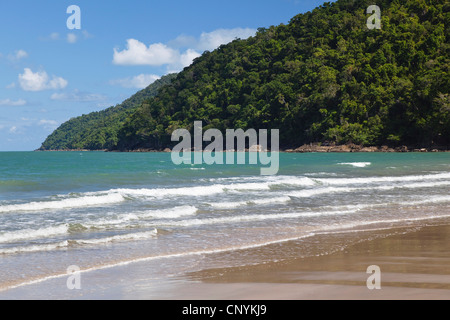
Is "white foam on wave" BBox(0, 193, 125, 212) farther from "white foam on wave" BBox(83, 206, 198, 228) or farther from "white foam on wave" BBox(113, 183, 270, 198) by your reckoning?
"white foam on wave" BBox(83, 206, 198, 228)

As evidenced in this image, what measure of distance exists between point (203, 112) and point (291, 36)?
3358 cm

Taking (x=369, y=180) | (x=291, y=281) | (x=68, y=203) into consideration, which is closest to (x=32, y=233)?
(x=68, y=203)

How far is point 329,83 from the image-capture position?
95.3m

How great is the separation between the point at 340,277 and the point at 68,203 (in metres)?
12.1

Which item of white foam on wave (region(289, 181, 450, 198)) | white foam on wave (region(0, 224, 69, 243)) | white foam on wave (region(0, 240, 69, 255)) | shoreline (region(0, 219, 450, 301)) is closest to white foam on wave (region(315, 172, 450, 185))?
white foam on wave (region(289, 181, 450, 198))

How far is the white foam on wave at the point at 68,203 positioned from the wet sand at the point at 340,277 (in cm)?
1002

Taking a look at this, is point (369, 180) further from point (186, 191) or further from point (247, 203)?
point (247, 203)

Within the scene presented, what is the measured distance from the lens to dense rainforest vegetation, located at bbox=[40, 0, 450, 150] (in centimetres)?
8431

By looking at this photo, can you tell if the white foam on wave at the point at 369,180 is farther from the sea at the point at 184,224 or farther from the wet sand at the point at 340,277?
the wet sand at the point at 340,277

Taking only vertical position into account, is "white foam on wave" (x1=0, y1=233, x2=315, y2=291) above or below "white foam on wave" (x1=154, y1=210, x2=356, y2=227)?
above

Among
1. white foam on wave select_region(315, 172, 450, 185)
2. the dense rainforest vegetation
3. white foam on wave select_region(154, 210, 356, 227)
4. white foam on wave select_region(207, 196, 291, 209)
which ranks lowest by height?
white foam on wave select_region(154, 210, 356, 227)

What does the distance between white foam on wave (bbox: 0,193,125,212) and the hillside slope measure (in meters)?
71.3

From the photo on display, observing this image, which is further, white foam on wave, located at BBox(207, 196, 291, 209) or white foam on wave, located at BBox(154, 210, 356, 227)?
white foam on wave, located at BBox(207, 196, 291, 209)
